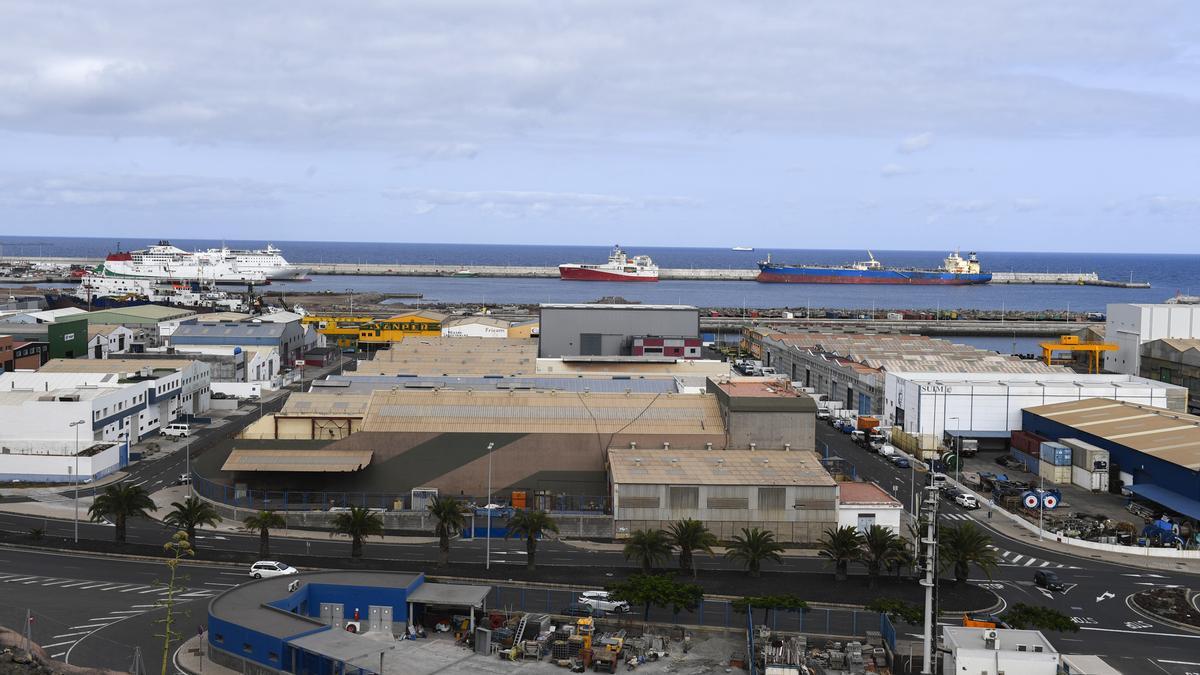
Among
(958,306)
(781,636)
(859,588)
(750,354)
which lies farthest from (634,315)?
(958,306)

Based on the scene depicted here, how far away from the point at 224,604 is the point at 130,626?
325cm

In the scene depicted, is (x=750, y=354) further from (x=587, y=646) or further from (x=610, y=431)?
(x=587, y=646)

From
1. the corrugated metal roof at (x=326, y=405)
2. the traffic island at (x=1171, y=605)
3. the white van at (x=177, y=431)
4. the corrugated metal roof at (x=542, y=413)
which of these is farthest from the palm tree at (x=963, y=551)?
the white van at (x=177, y=431)

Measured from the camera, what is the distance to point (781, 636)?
29578 mm

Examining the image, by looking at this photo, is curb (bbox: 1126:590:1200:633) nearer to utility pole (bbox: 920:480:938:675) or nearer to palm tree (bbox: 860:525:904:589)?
palm tree (bbox: 860:525:904:589)

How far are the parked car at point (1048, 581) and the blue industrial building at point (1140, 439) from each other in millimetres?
10794

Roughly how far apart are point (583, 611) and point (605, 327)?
41.9m

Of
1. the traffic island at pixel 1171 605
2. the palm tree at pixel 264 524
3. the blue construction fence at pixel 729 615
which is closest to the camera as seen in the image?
the blue construction fence at pixel 729 615

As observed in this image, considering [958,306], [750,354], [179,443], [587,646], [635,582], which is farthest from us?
[958,306]

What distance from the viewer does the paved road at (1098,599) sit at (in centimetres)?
2936

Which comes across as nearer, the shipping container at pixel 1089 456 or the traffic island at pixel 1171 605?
the traffic island at pixel 1171 605

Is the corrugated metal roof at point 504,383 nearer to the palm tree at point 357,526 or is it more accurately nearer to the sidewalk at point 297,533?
the sidewalk at point 297,533

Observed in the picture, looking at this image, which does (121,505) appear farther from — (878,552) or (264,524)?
(878,552)

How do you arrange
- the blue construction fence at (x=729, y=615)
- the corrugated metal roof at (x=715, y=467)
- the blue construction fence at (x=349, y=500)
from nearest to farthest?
the blue construction fence at (x=729, y=615)
the corrugated metal roof at (x=715, y=467)
the blue construction fence at (x=349, y=500)
